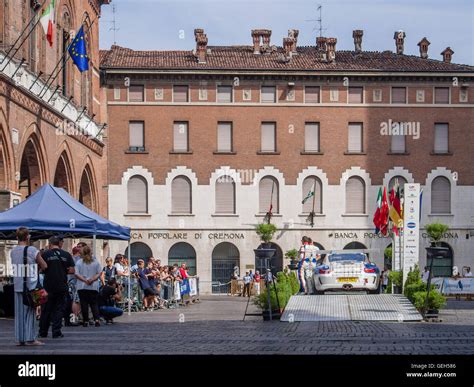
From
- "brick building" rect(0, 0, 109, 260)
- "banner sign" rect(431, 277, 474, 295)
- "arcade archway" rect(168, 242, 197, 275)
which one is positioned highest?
"brick building" rect(0, 0, 109, 260)

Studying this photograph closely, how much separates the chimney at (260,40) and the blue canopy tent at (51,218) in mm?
39880

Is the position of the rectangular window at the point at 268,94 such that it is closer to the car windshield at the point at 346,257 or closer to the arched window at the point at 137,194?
the arched window at the point at 137,194

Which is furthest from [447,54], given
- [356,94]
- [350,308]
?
[350,308]

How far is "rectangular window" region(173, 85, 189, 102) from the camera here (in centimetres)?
6388

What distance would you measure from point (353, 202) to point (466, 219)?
6.43 meters

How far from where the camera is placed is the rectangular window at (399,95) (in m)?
64.6

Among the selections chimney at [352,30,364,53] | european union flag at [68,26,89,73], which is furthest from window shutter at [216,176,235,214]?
european union flag at [68,26,89,73]

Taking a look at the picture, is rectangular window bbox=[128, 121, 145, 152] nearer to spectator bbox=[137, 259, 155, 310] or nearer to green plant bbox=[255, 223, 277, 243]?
green plant bbox=[255, 223, 277, 243]

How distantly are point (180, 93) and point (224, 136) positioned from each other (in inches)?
135

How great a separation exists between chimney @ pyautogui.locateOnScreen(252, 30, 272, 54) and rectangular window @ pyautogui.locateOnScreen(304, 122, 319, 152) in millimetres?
6071

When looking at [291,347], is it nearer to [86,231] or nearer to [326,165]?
[86,231]

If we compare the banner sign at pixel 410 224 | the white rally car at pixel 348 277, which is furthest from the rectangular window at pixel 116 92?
the banner sign at pixel 410 224

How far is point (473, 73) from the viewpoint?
2542 inches
